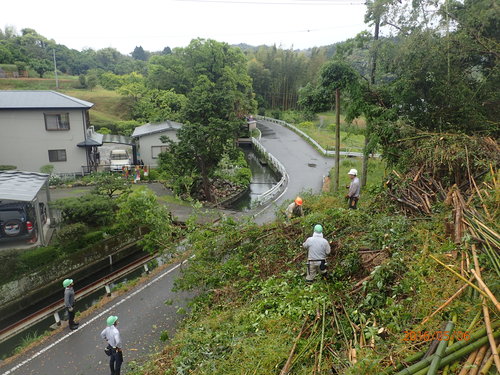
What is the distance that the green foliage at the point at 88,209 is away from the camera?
13914mm

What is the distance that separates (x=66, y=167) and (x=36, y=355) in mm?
18059

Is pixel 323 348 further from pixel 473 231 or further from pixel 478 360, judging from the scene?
pixel 473 231

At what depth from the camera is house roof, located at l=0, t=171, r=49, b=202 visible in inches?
478

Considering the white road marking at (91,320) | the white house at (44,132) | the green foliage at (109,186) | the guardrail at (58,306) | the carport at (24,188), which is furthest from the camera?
the white house at (44,132)

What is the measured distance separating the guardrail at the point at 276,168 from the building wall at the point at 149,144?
8558mm

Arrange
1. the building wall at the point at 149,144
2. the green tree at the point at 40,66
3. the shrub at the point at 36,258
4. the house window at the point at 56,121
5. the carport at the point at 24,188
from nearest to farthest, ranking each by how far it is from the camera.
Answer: the shrub at the point at 36,258, the carport at the point at 24,188, the house window at the point at 56,121, the building wall at the point at 149,144, the green tree at the point at 40,66

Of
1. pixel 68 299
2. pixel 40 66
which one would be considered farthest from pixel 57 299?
pixel 40 66

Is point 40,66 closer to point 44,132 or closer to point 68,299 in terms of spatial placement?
point 44,132

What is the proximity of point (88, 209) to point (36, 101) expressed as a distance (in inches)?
525

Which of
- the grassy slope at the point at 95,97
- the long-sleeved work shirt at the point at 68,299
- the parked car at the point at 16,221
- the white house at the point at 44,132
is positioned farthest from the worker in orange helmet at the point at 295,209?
the grassy slope at the point at 95,97

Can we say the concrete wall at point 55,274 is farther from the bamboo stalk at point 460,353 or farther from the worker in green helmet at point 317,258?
the bamboo stalk at point 460,353

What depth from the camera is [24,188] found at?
13133 millimetres

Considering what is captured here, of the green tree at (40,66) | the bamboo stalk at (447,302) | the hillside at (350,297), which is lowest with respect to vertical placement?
the hillside at (350,297)

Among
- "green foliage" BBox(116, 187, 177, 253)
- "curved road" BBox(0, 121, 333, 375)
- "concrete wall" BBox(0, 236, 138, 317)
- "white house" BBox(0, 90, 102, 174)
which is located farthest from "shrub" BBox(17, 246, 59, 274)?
"white house" BBox(0, 90, 102, 174)
